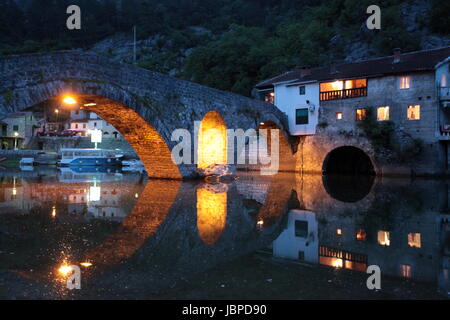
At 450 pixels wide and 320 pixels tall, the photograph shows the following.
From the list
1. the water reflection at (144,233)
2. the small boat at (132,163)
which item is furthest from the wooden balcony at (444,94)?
the small boat at (132,163)

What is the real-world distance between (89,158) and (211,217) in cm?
3208

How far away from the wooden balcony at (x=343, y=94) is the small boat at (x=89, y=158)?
21043 mm

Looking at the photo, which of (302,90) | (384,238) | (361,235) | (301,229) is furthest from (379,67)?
(384,238)

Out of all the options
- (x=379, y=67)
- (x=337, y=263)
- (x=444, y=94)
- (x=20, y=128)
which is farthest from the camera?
(x=20, y=128)

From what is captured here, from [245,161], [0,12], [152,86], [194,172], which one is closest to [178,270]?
[152,86]

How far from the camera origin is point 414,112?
24594mm

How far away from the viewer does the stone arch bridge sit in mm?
10406

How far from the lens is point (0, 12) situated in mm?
69438

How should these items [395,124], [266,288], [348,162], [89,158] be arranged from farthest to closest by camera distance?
[89,158], [348,162], [395,124], [266,288]

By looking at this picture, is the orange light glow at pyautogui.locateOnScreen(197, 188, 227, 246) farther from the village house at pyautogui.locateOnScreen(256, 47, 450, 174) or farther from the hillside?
the hillside

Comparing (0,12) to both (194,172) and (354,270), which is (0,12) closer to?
(194,172)

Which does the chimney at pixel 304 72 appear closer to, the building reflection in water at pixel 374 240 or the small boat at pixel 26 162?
the building reflection in water at pixel 374 240

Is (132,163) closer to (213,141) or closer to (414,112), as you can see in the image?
(213,141)

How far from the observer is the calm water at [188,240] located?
393 cm
